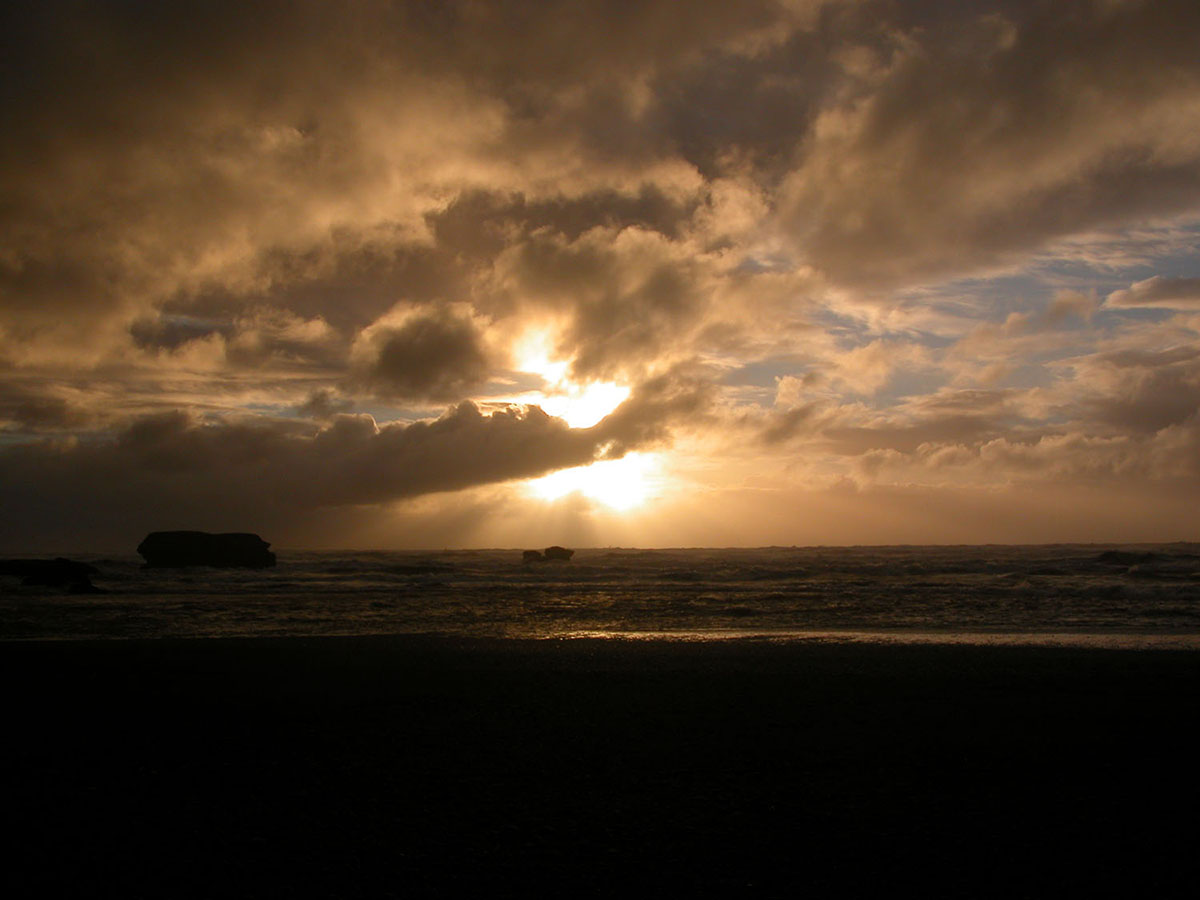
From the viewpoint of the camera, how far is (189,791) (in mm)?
7465

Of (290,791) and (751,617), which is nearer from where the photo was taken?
(290,791)

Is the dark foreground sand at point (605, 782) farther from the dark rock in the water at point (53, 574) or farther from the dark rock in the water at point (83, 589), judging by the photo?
the dark rock in the water at point (53, 574)

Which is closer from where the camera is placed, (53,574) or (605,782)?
(605,782)

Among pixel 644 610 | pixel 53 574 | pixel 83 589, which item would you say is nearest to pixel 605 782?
pixel 644 610

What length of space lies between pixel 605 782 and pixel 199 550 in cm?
6745

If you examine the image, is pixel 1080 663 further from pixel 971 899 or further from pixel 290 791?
pixel 290 791

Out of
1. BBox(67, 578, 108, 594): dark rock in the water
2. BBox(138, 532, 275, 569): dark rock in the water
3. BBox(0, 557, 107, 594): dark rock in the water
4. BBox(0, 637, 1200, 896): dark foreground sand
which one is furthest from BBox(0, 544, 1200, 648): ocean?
BBox(138, 532, 275, 569): dark rock in the water

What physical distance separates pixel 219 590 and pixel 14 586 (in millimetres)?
11331

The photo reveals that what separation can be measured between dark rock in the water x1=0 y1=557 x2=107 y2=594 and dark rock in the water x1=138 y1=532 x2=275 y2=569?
58.9 ft

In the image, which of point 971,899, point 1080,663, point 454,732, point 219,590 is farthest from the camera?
point 219,590

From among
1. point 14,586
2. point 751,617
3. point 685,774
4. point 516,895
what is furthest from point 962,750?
point 14,586

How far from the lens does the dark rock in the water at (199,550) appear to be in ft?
214

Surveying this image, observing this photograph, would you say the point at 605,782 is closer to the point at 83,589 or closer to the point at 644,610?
the point at 644,610

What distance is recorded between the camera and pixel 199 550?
2586 inches
